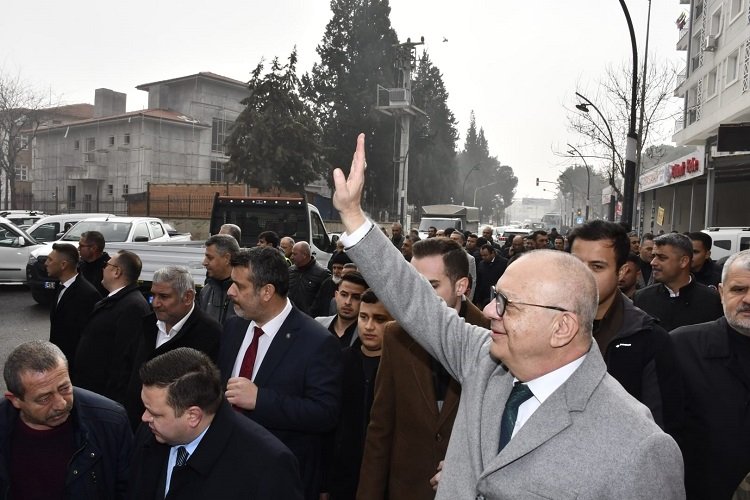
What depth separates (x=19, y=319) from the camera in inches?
507

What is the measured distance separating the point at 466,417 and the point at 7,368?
7.44ft

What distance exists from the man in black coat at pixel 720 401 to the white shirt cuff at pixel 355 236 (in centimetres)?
197

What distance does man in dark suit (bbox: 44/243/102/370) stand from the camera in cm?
593

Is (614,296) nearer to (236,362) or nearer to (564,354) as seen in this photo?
(564,354)

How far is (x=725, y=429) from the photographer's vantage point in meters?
3.40

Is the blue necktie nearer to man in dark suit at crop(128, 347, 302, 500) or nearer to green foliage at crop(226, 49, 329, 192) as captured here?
man in dark suit at crop(128, 347, 302, 500)

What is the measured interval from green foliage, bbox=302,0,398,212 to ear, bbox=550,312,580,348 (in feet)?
156

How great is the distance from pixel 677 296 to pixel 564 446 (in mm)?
4393

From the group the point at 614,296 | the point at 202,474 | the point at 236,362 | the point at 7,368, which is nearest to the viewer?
the point at 202,474

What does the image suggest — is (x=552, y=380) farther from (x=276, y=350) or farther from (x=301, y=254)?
(x=301, y=254)

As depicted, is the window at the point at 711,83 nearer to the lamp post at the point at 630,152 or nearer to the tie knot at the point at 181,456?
the lamp post at the point at 630,152

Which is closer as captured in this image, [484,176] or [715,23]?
[715,23]

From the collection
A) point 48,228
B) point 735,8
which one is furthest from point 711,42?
point 48,228

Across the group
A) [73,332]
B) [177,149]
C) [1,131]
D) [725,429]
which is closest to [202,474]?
[725,429]
